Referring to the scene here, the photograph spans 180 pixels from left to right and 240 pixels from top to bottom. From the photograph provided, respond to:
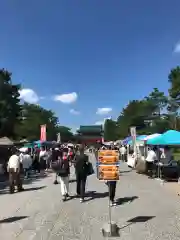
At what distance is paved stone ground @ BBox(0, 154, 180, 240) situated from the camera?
303 inches

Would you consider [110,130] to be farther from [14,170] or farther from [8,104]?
[14,170]

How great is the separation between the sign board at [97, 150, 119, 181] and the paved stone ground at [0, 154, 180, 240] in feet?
3.48

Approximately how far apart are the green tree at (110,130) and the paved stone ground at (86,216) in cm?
10079

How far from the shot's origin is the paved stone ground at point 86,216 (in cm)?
768

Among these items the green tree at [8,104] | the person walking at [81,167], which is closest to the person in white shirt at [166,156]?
the person walking at [81,167]

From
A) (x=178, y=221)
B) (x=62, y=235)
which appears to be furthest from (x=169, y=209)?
(x=62, y=235)

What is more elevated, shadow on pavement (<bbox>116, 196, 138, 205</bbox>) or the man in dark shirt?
the man in dark shirt

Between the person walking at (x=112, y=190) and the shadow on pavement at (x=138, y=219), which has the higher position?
the person walking at (x=112, y=190)

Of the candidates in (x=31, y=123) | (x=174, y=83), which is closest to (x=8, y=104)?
(x=31, y=123)

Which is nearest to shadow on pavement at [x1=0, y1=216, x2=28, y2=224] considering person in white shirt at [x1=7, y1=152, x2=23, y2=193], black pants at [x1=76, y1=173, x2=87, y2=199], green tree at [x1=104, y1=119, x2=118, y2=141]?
black pants at [x1=76, y1=173, x2=87, y2=199]

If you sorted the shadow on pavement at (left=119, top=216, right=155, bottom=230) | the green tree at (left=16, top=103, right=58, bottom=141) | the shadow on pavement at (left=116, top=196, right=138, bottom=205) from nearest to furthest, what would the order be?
the shadow on pavement at (left=119, top=216, right=155, bottom=230)
the shadow on pavement at (left=116, top=196, right=138, bottom=205)
the green tree at (left=16, top=103, right=58, bottom=141)

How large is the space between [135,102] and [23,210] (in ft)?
298

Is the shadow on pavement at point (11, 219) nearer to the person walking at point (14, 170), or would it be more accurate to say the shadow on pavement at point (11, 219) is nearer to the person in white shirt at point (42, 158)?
the person walking at point (14, 170)

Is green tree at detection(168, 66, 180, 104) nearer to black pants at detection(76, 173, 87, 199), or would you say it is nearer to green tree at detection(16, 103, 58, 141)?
green tree at detection(16, 103, 58, 141)
